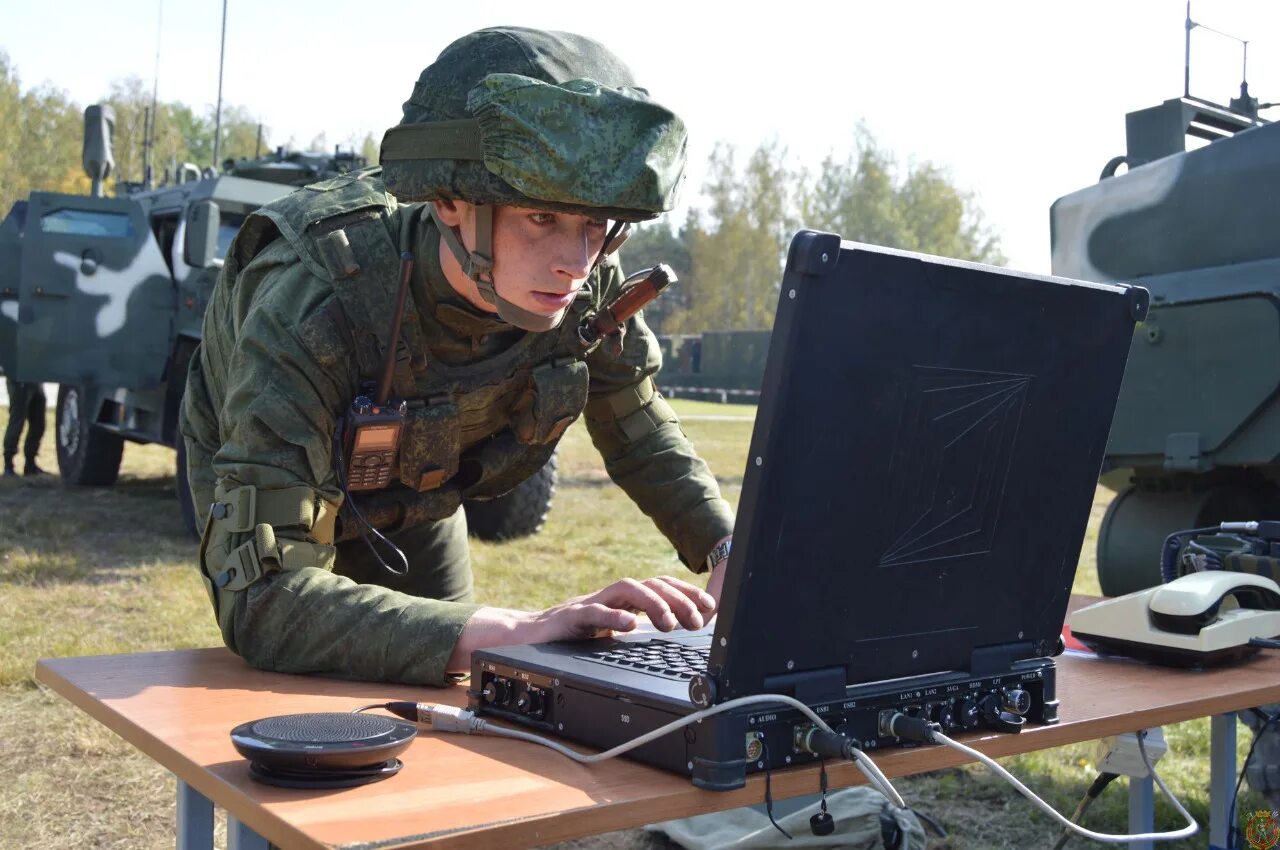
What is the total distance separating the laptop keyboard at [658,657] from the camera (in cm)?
132

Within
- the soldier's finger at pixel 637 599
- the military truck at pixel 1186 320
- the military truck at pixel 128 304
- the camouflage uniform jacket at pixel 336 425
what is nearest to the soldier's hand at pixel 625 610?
the soldier's finger at pixel 637 599

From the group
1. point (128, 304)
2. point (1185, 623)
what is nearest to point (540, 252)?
point (1185, 623)

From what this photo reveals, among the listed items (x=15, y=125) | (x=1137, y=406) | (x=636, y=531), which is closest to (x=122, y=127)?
(x=15, y=125)

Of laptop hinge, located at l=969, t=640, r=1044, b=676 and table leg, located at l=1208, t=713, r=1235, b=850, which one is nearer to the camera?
laptop hinge, located at l=969, t=640, r=1044, b=676

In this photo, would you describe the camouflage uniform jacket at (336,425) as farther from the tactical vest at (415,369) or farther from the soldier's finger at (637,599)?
the soldier's finger at (637,599)

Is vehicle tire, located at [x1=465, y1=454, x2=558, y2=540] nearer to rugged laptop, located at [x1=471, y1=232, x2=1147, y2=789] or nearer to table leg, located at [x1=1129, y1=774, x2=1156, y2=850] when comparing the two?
table leg, located at [x1=1129, y1=774, x2=1156, y2=850]

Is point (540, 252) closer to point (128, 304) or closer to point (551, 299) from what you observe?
point (551, 299)

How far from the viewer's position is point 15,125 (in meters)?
34.7

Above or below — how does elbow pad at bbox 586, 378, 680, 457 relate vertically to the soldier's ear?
below

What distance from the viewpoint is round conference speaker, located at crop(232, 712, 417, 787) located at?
1084 mm

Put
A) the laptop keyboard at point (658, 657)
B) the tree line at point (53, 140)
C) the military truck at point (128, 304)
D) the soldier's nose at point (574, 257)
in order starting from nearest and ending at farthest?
the laptop keyboard at point (658, 657)
the soldier's nose at point (574, 257)
the military truck at point (128, 304)
the tree line at point (53, 140)

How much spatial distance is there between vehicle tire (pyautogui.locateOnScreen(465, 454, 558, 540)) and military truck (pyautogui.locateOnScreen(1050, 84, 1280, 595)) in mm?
3510

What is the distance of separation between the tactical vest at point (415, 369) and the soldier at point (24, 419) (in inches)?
293

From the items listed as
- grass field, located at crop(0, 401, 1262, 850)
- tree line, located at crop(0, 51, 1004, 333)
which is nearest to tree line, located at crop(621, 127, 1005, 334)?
tree line, located at crop(0, 51, 1004, 333)
